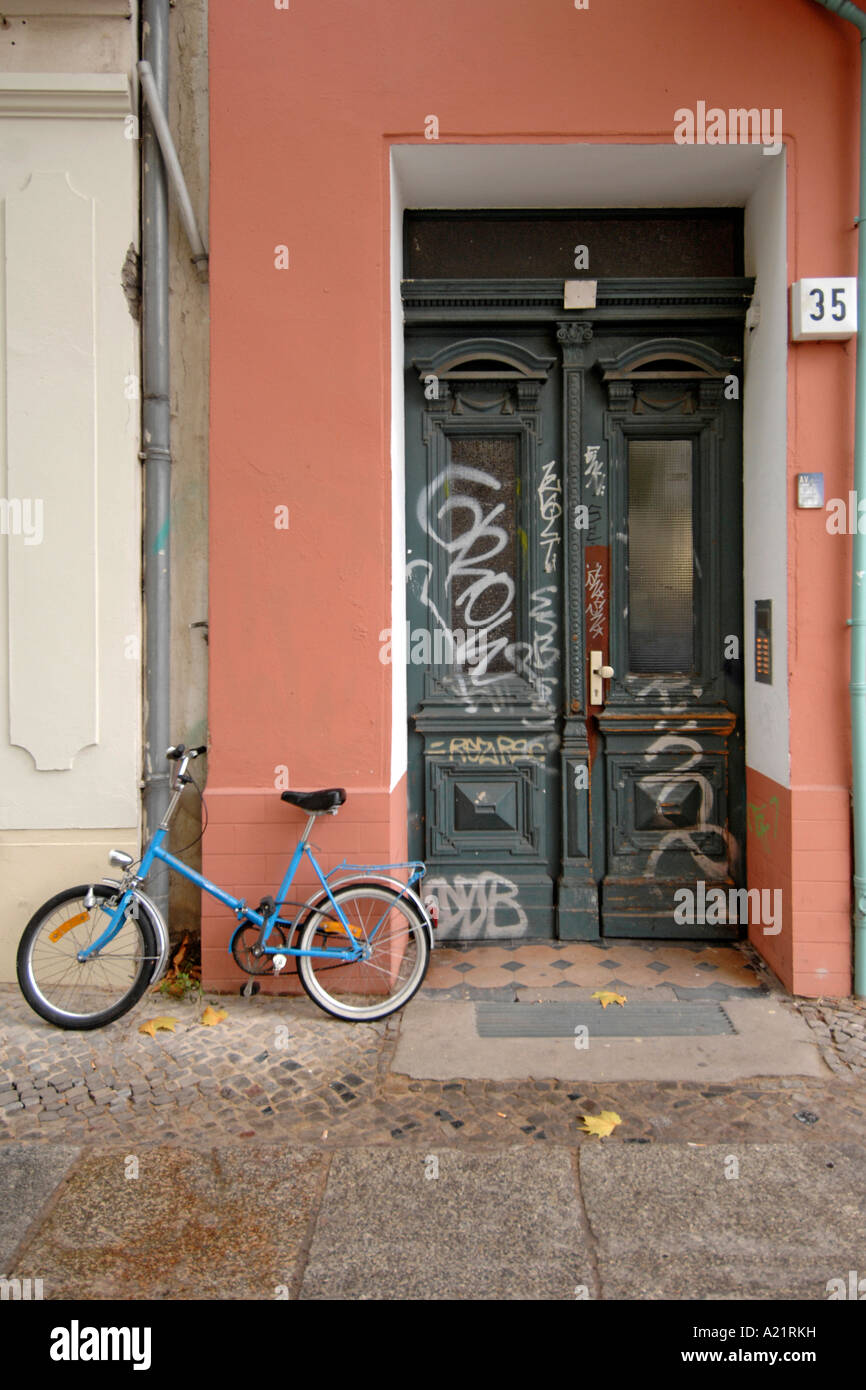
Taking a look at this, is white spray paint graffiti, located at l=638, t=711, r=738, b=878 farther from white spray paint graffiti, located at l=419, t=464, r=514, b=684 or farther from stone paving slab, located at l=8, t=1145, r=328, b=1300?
stone paving slab, located at l=8, t=1145, r=328, b=1300

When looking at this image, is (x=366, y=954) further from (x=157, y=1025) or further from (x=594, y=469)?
(x=594, y=469)

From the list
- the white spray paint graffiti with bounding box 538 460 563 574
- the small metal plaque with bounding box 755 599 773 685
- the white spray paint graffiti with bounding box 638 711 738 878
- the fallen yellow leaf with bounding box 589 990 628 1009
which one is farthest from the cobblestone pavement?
the white spray paint graffiti with bounding box 538 460 563 574

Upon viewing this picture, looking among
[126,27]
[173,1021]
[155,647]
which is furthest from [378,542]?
[126,27]

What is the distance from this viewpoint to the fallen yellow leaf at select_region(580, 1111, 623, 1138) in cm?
337

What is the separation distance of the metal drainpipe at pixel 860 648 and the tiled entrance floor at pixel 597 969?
522 mm

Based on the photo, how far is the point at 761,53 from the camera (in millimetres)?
4441

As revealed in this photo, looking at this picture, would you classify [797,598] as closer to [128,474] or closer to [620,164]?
[620,164]

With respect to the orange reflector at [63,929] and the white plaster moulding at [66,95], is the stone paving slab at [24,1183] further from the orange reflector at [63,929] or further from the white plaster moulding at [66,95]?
the white plaster moulding at [66,95]

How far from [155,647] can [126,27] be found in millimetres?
2899

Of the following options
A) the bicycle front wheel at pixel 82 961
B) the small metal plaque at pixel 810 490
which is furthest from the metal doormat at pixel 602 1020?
the small metal plaque at pixel 810 490

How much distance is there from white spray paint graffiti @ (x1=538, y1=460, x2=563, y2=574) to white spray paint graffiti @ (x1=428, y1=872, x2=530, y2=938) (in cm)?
169

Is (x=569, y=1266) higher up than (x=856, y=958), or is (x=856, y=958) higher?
(x=856, y=958)

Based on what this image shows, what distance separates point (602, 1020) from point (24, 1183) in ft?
7.77

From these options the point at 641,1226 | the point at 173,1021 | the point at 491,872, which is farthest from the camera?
the point at 491,872
